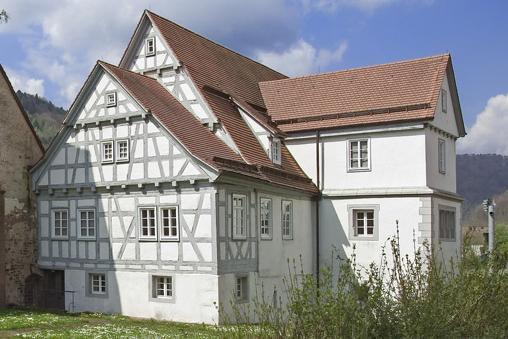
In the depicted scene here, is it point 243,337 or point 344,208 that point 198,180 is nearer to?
point 344,208

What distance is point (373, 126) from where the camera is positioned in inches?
1067

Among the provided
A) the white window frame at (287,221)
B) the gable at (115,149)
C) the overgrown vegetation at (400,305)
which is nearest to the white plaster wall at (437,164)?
the white window frame at (287,221)

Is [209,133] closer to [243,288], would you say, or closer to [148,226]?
[148,226]

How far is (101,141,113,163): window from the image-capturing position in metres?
24.3

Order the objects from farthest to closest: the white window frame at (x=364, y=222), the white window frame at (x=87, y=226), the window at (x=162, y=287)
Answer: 1. the white window frame at (x=364, y=222)
2. the white window frame at (x=87, y=226)
3. the window at (x=162, y=287)

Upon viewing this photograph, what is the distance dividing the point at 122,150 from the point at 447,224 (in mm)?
13647

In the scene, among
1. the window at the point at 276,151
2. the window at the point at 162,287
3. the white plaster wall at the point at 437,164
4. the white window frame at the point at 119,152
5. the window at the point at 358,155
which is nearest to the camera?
the window at the point at 162,287

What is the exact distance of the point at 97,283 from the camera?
24.7 meters

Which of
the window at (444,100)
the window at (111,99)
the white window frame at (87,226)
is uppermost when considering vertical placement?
the window at (444,100)

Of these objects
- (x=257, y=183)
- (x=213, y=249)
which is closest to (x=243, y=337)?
(x=213, y=249)

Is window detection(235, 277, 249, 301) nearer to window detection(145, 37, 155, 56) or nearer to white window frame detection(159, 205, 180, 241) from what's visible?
white window frame detection(159, 205, 180, 241)

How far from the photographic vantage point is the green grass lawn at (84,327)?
17.3 meters

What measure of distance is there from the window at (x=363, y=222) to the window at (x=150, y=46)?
10.5 meters

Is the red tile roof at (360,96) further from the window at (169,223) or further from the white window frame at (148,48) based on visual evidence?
the window at (169,223)
